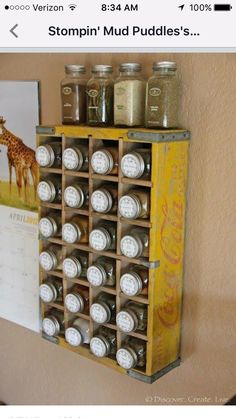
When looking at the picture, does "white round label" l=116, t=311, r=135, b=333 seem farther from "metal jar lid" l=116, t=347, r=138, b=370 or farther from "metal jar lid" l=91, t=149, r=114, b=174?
"metal jar lid" l=91, t=149, r=114, b=174

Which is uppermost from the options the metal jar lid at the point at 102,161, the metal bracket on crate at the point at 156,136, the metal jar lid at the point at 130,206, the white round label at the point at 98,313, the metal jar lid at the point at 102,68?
the metal jar lid at the point at 102,68

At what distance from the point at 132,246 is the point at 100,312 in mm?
165

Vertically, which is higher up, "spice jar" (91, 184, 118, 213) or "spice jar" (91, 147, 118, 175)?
"spice jar" (91, 147, 118, 175)

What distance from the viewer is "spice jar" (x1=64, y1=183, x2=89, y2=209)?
3.22ft

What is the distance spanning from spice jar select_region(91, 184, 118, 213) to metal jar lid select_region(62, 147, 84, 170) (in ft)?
0.21

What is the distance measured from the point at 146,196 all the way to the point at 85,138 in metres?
0.18

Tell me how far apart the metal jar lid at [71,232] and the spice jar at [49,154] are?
12cm

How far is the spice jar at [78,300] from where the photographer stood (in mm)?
1033

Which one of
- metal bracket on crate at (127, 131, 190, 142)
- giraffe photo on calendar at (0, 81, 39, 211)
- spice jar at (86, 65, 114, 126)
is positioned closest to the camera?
metal bracket on crate at (127, 131, 190, 142)

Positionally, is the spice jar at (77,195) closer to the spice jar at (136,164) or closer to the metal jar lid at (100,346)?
the spice jar at (136,164)
